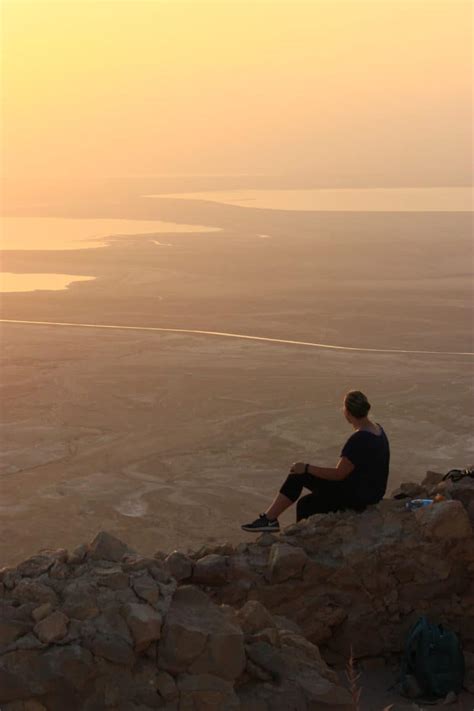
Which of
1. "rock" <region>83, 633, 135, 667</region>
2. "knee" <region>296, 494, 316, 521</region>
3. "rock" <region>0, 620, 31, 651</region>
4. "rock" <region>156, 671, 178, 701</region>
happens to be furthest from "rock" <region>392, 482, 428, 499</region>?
"rock" <region>0, 620, 31, 651</region>

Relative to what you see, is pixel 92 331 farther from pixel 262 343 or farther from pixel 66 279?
pixel 66 279

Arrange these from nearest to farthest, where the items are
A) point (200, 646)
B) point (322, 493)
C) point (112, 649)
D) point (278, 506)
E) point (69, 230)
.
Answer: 1. point (112, 649)
2. point (200, 646)
3. point (322, 493)
4. point (278, 506)
5. point (69, 230)

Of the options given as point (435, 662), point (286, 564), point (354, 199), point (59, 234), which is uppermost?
point (354, 199)

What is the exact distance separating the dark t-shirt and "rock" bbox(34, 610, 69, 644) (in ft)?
8.13

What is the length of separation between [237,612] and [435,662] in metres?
1.48

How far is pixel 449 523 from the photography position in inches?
312

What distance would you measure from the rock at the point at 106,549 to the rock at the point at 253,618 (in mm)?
774

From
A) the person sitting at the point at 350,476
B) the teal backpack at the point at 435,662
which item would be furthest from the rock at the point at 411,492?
the teal backpack at the point at 435,662

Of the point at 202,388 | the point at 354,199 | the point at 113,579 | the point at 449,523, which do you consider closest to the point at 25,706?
the point at 113,579

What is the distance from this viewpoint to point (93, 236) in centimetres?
4588

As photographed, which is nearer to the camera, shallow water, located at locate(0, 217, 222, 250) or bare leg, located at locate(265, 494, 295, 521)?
bare leg, located at locate(265, 494, 295, 521)

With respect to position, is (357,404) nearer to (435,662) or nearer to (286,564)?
(286,564)

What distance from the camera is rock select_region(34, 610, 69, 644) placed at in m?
6.00

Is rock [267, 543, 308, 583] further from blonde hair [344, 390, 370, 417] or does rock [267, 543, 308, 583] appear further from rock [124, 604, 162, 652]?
rock [124, 604, 162, 652]
